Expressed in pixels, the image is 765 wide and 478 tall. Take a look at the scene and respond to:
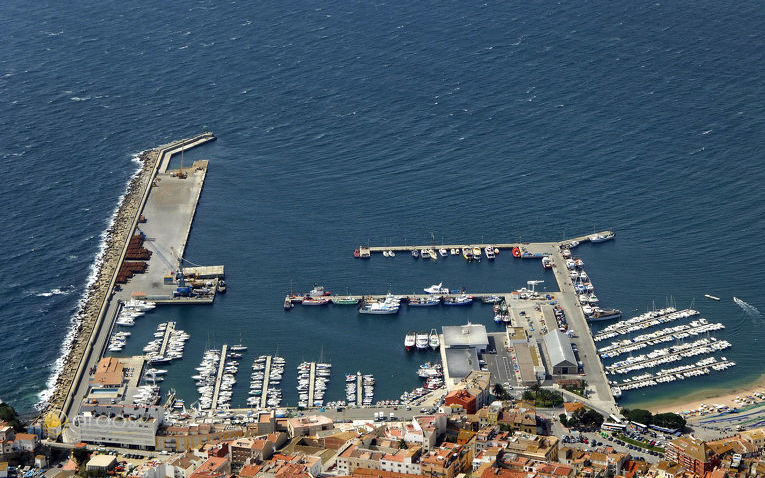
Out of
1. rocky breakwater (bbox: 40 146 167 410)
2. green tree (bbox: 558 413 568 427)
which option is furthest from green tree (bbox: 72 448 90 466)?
green tree (bbox: 558 413 568 427)

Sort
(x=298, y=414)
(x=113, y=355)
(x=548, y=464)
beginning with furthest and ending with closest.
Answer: (x=113, y=355), (x=298, y=414), (x=548, y=464)

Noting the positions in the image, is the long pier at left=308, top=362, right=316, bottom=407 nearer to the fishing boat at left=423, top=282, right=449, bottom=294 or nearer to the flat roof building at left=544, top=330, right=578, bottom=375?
the fishing boat at left=423, top=282, right=449, bottom=294

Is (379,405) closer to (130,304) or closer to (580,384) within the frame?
(580,384)

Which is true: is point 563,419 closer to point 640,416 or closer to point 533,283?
point 640,416

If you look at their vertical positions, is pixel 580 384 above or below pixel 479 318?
below

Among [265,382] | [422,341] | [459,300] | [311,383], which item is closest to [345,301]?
[459,300]

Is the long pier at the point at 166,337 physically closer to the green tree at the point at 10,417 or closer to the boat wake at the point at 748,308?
the green tree at the point at 10,417

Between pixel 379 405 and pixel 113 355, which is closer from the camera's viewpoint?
pixel 379 405

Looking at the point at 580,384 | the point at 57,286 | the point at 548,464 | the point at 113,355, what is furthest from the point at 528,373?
the point at 57,286
